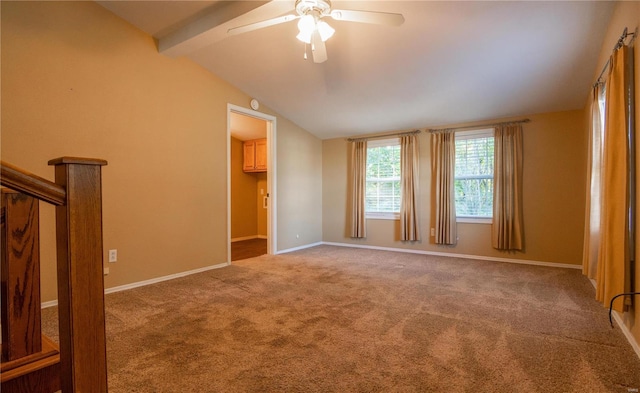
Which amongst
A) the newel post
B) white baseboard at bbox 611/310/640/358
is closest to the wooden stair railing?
the newel post

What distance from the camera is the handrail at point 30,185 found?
2.72 feet

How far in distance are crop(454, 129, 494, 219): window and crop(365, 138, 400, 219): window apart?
3.28 ft

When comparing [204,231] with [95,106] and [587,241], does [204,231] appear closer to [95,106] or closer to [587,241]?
[95,106]

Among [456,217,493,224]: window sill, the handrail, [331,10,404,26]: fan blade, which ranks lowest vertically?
[456,217,493,224]: window sill

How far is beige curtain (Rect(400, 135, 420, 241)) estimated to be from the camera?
515 cm

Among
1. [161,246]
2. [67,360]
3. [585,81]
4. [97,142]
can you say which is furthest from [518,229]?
[97,142]

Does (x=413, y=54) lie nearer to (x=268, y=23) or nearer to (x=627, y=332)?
(x=268, y=23)

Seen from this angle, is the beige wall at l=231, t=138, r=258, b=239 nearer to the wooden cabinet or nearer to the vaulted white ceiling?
the wooden cabinet

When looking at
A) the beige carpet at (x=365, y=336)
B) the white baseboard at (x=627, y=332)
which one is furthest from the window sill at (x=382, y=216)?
the white baseboard at (x=627, y=332)

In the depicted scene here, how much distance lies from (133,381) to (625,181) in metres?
3.08

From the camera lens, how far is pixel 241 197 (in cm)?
702

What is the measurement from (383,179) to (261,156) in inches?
104

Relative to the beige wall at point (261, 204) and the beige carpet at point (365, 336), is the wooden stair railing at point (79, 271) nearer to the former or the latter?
the beige carpet at point (365, 336)

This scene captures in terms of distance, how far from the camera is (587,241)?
9.72ft
